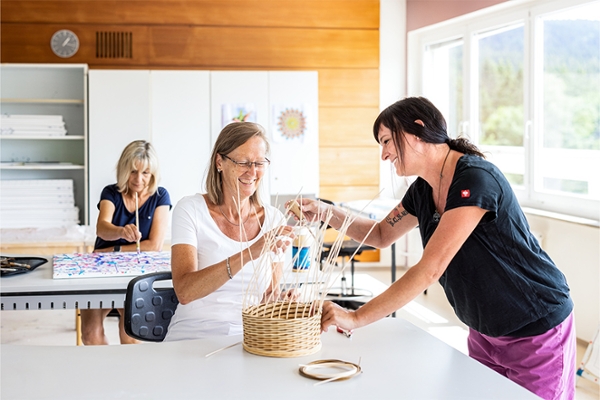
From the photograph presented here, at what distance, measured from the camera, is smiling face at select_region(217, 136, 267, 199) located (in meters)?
2.27

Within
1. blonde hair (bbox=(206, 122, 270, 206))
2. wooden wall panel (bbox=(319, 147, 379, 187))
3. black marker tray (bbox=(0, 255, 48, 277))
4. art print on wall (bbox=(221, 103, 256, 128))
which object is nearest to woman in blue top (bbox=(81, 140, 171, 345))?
black marker tray (bbox=(0, 255, 48, 277))

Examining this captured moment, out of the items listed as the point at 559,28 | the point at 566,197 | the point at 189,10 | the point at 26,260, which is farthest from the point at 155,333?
the point at 189,10

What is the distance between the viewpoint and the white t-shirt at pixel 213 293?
214cm

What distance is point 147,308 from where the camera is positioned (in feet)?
8.04

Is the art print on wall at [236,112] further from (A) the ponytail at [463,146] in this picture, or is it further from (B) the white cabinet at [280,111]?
(A) the ponytail at [463,146]

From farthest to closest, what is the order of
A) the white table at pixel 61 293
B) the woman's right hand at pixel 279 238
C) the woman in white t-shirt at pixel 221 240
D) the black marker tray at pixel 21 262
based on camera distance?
the black marker tray at pixel 21 262 → the white table at pixel 61 293 → the woman in white t-shirt at pixel 221 240 → the woman's right hand at pixel 279 238

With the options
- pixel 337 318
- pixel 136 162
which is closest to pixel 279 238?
pixel 337 318

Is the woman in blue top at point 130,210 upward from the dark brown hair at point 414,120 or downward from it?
downward

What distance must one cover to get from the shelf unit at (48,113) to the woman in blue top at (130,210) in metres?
2.47

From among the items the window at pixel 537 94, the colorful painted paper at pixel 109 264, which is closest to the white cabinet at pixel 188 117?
the window at pixel 537 94

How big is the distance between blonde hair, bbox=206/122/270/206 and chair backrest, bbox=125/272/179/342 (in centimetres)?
41

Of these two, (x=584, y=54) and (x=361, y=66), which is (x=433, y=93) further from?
(x=584, y=54)

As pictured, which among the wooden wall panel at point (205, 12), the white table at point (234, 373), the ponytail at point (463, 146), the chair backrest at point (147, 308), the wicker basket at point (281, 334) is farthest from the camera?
the wooden wall panel at point (205, 12)

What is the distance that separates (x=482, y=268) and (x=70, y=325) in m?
3.80
